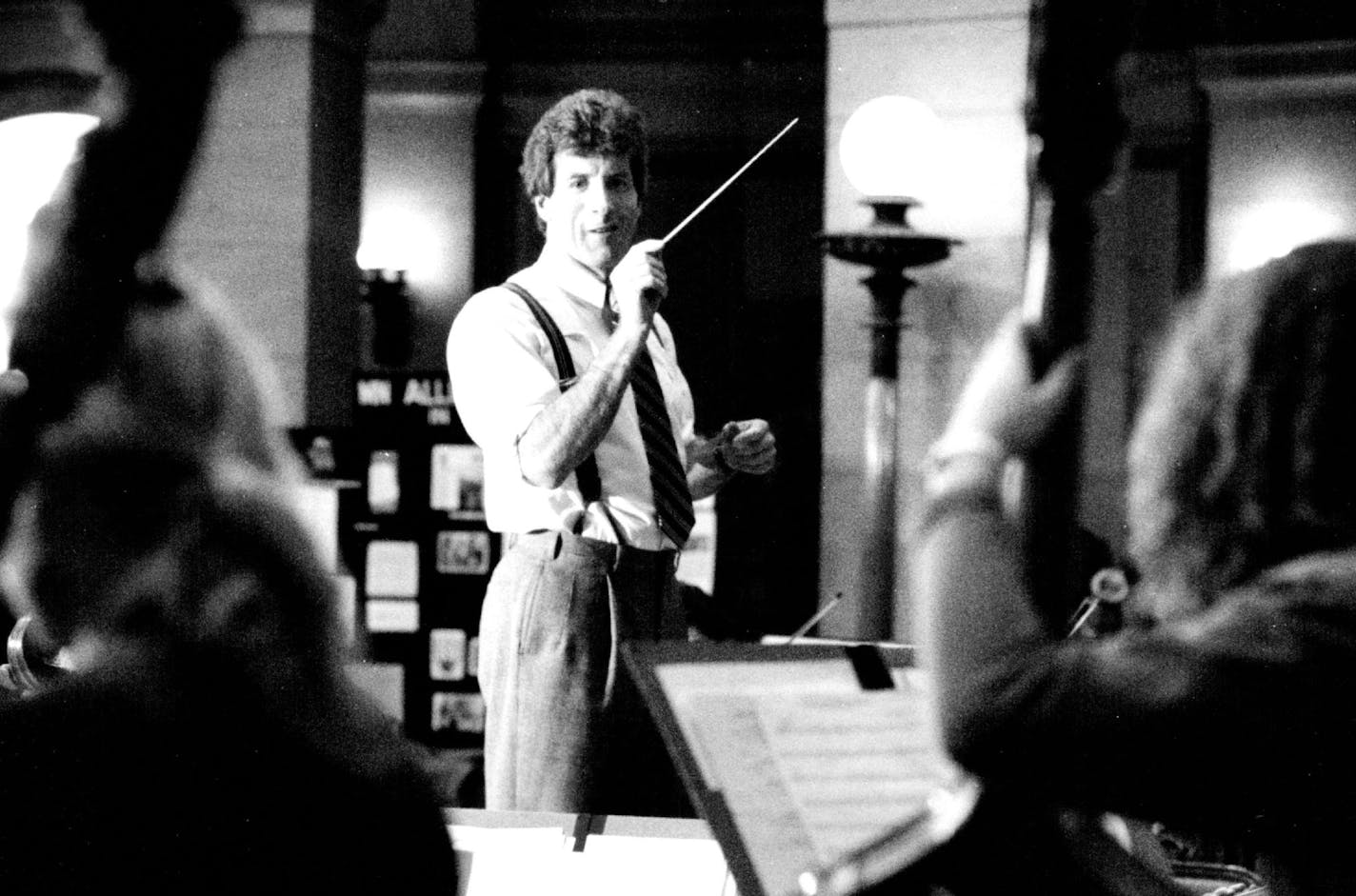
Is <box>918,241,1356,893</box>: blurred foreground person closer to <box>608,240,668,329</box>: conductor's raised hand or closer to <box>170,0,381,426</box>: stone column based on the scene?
<box>170,0,381,426</box>: stone column

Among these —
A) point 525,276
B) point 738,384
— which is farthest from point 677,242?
point 525,276

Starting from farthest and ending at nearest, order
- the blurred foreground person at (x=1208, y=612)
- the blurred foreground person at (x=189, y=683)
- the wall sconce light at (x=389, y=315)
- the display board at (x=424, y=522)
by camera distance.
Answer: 1. the display board at (x=424, y=522)
2. the wall sconce light at (x=389, y=315)
3. the blurred foreground person at (x=189, y=683)
4. the blurred foreground person at (x=1208, y=612)

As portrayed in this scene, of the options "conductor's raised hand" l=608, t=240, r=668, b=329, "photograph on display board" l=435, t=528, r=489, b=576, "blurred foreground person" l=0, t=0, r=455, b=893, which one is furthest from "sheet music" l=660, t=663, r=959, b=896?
"photograph on display board" l=435, t=528, r=489, b=576

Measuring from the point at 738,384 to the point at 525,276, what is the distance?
168 inches

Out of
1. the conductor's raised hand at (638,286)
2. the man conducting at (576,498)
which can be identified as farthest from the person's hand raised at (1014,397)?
the man conducting at (576,498)

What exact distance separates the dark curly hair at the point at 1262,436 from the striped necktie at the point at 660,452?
94 centimetres

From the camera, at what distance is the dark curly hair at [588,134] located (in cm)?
161

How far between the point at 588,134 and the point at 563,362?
221mm

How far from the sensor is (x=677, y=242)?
619cm

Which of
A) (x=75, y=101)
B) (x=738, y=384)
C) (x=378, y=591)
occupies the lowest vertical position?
(x=378, y=591)

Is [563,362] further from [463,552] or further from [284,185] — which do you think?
[463,552]

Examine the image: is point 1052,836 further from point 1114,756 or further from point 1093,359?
point 1093,359

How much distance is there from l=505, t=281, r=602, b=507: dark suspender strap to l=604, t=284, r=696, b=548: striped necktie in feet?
0.17

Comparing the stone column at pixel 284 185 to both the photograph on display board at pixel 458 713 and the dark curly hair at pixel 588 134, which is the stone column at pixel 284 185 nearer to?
the dark curly hair at pixel 588 134
